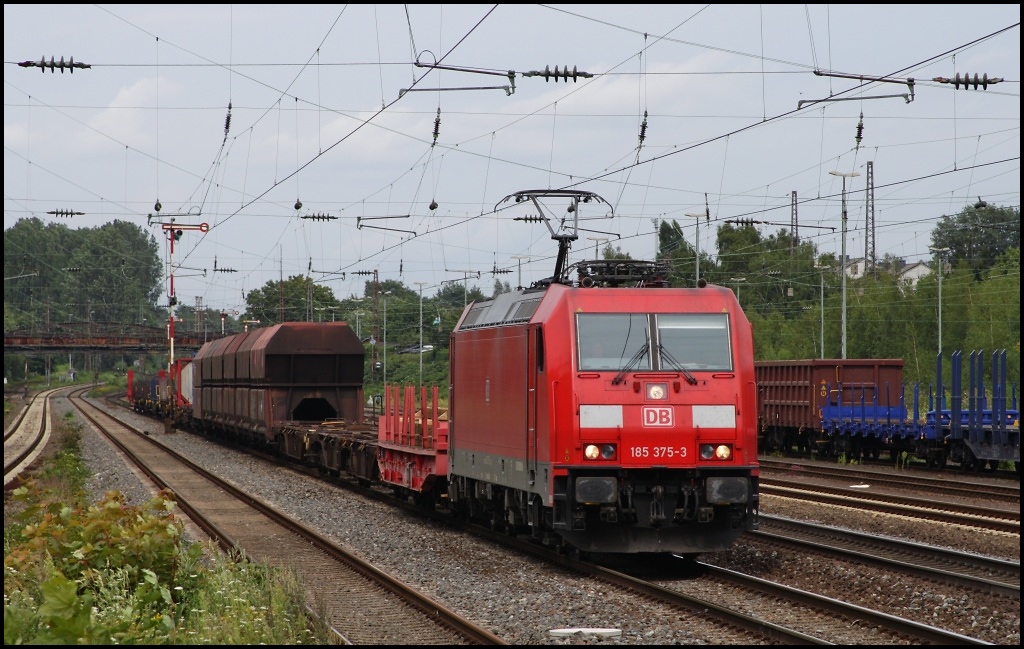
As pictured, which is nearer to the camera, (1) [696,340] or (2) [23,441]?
(1) [696,340]

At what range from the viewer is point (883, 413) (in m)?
31.7

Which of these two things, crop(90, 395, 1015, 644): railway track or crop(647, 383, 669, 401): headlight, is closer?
crop(90, 395, 1015, 644): railway track

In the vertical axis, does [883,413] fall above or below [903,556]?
above

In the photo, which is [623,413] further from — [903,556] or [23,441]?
[23,441]

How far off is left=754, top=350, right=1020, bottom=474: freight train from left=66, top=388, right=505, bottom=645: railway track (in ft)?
50.4

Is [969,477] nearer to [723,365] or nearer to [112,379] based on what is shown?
[723,365]

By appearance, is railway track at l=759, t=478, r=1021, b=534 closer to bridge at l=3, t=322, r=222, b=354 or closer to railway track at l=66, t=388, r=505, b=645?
railway track at l=66, t=388, r=505, b=645

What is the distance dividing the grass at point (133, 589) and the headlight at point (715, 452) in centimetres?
452

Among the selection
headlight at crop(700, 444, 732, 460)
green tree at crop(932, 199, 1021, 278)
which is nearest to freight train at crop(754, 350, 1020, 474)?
headlight at crop(700, 444, 732, 460)

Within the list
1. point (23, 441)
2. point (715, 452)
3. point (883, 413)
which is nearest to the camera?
point (715, 452)

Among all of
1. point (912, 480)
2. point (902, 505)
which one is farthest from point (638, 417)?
point (912, 480)

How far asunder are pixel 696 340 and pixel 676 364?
0.40m

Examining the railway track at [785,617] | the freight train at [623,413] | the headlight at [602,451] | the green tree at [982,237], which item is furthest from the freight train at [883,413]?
the green tree at [982,237]

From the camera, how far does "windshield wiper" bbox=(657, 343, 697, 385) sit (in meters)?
13.0
